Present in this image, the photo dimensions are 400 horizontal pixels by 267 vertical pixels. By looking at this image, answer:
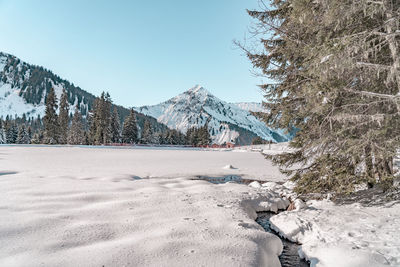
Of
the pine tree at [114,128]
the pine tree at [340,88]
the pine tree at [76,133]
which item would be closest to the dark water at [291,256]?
the pine tree at [340,88]

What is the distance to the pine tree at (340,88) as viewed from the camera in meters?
4.29

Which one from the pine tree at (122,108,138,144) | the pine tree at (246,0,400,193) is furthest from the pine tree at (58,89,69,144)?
the pine tree at (246,0,400,193)

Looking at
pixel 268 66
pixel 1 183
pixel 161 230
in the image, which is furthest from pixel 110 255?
pixel 268 66

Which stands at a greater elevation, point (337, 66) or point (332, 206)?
point (337, 66)

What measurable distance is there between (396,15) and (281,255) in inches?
230

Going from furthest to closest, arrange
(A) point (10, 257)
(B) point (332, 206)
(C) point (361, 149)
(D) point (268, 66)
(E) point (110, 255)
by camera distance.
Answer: (D) point (268, 66)
(B) point (332, 206)
(C) point (361, 149)
(E) point (110, 255)
(A) point (10, 257)

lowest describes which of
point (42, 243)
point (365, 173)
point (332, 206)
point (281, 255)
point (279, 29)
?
point (281, 255)

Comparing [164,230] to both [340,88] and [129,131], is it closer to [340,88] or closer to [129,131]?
[340,88]

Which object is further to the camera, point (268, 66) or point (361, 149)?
point (268, 66)

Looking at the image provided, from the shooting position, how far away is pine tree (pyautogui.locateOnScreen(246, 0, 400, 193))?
4.29m

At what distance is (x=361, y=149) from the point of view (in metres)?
4.94

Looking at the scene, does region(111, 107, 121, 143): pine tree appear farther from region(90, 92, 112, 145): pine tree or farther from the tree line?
region(90, 92, 112, 145): pine tree

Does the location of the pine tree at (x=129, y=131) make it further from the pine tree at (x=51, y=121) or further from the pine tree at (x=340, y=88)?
the pine tree at (x=340, y=88)

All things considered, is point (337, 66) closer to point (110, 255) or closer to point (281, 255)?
point (281, 255)
